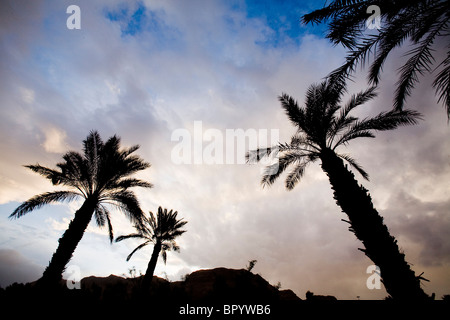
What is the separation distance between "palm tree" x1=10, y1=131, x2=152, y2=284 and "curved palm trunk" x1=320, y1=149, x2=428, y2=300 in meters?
9.23

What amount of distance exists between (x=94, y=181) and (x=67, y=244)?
309 centimetres

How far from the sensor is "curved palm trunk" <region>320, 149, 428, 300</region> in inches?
199

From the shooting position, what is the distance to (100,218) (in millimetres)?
11000

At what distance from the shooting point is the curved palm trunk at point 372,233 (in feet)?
16.6

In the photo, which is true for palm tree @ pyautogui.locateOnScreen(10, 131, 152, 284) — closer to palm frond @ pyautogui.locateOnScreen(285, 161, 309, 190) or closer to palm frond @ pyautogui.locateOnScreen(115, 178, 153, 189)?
palm frond @ pyautogui.locateOnScreen(115, 178, 153, 189)

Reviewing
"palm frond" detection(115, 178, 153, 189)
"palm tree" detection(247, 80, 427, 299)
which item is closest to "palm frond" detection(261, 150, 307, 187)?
"palm tree" detection(247, 80, 427, 299)

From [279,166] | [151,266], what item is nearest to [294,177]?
[279,166]

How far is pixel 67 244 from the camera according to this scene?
8.61 meters

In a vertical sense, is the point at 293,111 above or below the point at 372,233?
above

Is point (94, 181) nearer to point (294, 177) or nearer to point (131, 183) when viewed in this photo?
point (131, 183)
